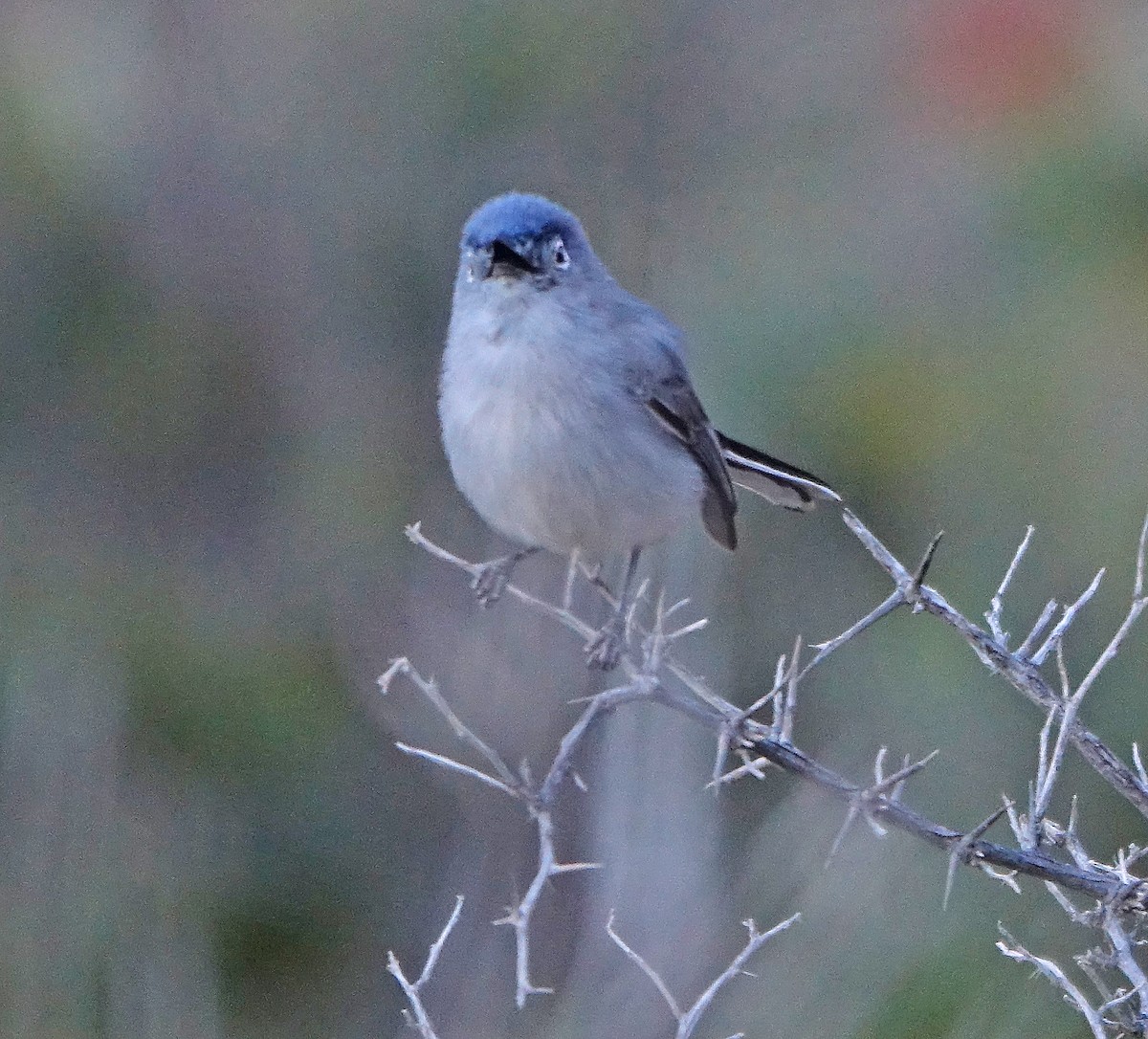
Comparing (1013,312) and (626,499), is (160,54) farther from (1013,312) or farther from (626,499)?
(626,499)

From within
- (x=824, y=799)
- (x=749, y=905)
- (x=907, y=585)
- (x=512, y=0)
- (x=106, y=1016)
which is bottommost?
(x=106, y=1016)

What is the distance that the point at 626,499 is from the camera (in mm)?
3924

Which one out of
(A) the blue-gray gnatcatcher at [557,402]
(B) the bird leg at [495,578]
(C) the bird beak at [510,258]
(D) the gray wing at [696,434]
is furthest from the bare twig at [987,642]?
(B) the bird leg at [495,578]

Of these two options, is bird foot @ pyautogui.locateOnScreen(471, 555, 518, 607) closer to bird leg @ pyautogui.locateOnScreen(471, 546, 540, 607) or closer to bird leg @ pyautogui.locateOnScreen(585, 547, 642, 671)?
bird leg @ pyautogui.locateOnScreen(471, 546, 540, 607)

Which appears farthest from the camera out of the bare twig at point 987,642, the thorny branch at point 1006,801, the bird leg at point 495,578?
the bird leg at point 495,578

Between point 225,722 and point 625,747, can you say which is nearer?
point 625,747

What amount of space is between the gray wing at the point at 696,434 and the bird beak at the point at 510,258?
1.44ft

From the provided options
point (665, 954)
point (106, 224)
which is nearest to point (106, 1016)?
point (665, 954)

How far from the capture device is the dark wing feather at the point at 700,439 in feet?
13.7

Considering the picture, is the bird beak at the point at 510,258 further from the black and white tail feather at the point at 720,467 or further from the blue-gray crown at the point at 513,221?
the black and white tail feather at the point at 720,467

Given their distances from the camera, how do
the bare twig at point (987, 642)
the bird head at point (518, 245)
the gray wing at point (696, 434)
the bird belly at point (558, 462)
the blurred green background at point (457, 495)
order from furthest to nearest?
the blurred green background at point (457, 495)
the gray wing at point (696, 434)
the bird head at point (518, 245)
the bird belly at point (558, 462)
the bare twig at point (987, 642)

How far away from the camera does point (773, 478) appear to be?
4.29 meters

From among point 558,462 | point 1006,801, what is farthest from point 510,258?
point 1006,801

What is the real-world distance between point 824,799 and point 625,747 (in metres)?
0.64
